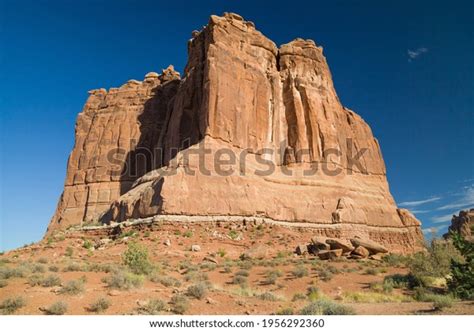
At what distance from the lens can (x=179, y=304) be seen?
9.79 metres

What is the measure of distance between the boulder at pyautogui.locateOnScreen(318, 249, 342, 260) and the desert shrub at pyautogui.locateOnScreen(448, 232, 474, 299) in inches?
355

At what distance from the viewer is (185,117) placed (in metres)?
49.1

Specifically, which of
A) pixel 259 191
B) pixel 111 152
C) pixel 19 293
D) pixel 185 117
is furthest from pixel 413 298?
pixel 111 152

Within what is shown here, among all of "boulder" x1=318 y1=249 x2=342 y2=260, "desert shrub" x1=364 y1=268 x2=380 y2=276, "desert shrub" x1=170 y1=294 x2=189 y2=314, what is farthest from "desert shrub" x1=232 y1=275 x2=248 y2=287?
"boulder" x1=318 y1=249 x2=342 y2=260

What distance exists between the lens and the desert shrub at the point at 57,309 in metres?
8.73

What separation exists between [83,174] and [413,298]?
186 ft

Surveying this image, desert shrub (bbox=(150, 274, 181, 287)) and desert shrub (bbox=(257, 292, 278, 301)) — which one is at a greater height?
desert shrub (bbox=(150, 274, 181, 287))

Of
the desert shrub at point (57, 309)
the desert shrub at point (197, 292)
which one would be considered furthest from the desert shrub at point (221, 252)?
the desert shrub at point (57, 309)

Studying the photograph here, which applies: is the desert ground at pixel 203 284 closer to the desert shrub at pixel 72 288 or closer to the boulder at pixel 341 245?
the desert shrub at pixel 72 288

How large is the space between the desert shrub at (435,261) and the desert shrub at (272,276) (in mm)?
5942

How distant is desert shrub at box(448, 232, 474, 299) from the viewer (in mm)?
12875

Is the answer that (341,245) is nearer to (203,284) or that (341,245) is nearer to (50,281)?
(203,284)

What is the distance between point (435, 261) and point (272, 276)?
7.36 meters

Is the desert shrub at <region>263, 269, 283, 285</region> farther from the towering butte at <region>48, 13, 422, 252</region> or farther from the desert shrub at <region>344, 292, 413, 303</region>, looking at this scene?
the towering butte at <region>48, 13, 422, 252</region>
